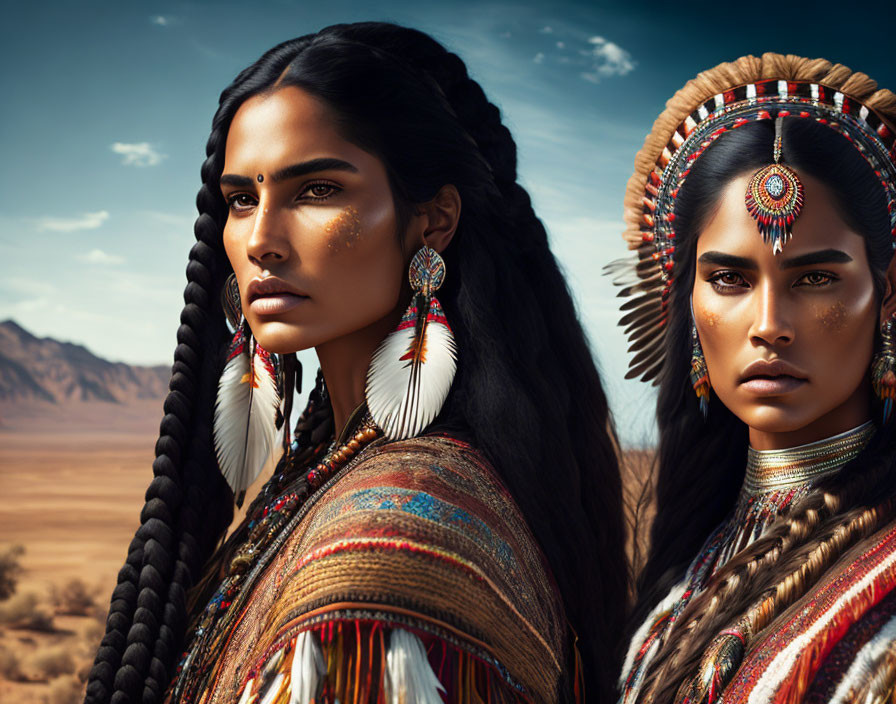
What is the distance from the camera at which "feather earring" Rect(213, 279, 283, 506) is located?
8.61 feet

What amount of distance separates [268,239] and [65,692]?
22.5ft

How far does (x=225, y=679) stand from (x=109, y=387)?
13.8 meters

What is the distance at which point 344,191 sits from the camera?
2.18 metres

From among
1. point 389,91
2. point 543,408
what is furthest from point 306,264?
point 543,408

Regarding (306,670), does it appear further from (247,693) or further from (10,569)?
(10,569)

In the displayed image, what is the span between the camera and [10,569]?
10016 millimetres

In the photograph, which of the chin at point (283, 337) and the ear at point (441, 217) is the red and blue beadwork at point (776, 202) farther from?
the chin at point (283, 337)

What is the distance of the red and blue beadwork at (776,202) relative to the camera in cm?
208

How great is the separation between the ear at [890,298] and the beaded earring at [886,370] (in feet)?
0.05

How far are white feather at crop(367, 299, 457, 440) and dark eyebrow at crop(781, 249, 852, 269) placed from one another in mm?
769

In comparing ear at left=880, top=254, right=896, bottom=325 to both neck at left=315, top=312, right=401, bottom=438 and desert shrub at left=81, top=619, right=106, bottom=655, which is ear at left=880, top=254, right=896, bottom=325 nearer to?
neck at left=315, top=312, right=401, bottom=438

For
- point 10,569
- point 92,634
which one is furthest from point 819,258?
point 10,569

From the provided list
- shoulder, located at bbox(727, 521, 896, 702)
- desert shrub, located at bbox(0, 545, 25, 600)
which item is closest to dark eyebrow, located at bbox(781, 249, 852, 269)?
shoulder, located at bbox(727, 521, 896, 702)

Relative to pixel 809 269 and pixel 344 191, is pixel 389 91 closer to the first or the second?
pixel 344 191
